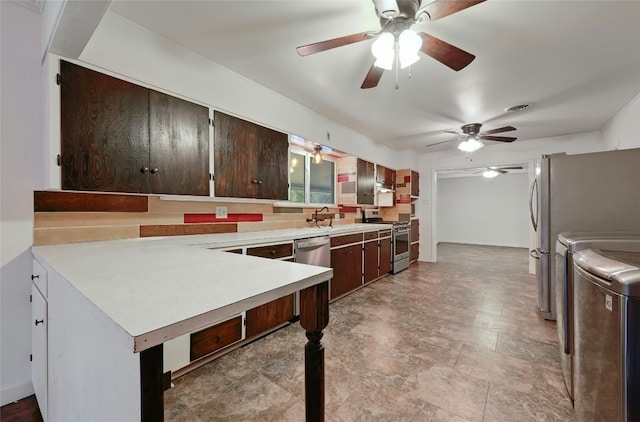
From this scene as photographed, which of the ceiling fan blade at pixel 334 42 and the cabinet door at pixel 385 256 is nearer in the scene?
the ceiling fan blade at pixel 334 42

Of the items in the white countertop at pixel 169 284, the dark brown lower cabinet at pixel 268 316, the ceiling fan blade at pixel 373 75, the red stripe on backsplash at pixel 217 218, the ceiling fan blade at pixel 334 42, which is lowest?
the dark brown lower cabinet at pixel 268 316

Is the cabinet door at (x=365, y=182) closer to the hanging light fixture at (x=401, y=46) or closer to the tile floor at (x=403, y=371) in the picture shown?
the tile floor at (x=403, y=371)

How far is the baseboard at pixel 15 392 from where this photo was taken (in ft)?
5.20

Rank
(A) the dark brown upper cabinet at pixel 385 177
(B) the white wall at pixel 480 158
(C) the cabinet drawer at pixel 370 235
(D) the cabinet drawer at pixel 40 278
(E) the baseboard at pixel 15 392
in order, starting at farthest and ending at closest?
(A) the dark brown upper cabinet at pixel 385 177
(B) the white wall at pixel 480 158
(C) the cabinet drawer at pixel 370 235
(E) the baseboard at pixel 15 392
(D) the cabinet drawer at pixel 40 278

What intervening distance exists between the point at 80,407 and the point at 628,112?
5428 mm

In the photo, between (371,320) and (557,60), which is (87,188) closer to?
(371,320)

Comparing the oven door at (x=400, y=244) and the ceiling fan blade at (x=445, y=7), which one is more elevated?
the ceiling fan blade at (x=445, y=7)

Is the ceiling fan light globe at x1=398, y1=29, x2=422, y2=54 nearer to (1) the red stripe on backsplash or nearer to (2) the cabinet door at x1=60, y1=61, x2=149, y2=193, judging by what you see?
(2) the cabinet door at x1=60, y1=61, x2=149, y2=193

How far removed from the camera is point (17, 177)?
→ 1.62 m

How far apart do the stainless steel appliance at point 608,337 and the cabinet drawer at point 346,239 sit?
216 cm

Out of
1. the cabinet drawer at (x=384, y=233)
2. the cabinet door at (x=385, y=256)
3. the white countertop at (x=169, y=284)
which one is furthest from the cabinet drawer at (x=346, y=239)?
the white countertop at (x=169, y=284)

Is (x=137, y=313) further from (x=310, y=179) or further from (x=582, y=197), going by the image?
(x=582, y=197)

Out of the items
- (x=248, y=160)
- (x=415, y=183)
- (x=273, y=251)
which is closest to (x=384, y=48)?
(x=248, y=160)

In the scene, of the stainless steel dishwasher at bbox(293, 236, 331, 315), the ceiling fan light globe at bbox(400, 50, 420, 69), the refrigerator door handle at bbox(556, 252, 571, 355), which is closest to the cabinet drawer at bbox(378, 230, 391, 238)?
the stainless steel dishwasher at bbox(293, 236, 331, 315)
